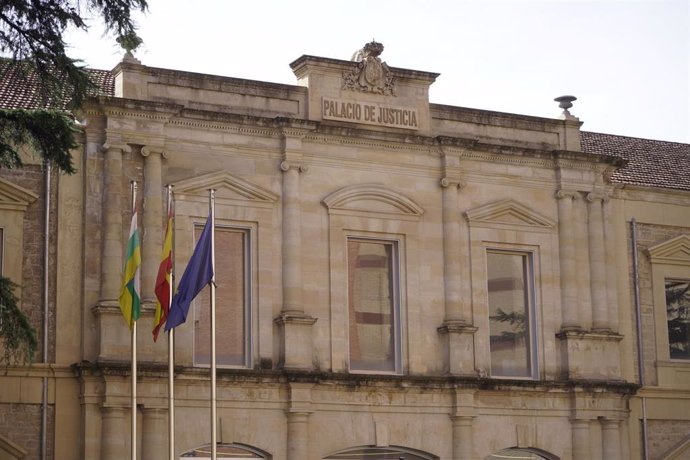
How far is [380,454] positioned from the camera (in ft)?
106

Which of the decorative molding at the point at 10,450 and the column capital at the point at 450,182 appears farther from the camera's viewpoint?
the column capital at the point at 450,182

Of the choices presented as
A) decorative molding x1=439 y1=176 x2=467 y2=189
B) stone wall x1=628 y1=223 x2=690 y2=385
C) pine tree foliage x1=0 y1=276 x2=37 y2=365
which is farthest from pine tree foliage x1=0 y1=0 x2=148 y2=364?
stone wall x1=628 y1=223 x2=690 y2=385

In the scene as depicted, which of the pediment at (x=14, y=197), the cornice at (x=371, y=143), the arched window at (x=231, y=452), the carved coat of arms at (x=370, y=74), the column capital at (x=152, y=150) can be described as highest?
the carved coat of arms at (x=370, y=74)

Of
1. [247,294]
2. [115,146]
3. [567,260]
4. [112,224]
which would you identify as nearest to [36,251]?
[112,224]

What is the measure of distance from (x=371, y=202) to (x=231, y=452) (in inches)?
244

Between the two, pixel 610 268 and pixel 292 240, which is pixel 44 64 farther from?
pixel 610 268

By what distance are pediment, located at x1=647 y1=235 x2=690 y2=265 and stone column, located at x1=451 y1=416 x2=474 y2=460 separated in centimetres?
680

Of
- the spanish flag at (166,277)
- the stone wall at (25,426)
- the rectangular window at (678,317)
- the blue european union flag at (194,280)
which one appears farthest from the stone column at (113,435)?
the rectangular window at (678,317)

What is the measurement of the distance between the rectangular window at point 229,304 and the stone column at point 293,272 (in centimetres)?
75

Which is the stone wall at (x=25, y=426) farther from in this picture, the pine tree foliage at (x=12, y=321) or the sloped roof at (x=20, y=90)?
the pine tree foliage at (x=12, y=321)

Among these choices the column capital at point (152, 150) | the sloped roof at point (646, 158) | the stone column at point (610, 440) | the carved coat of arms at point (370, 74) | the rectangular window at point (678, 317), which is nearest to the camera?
the column capital at point (152, 150)

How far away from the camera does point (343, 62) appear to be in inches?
1310

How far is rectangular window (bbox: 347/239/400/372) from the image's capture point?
32.7 metres

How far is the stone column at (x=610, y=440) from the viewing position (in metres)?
34.3
